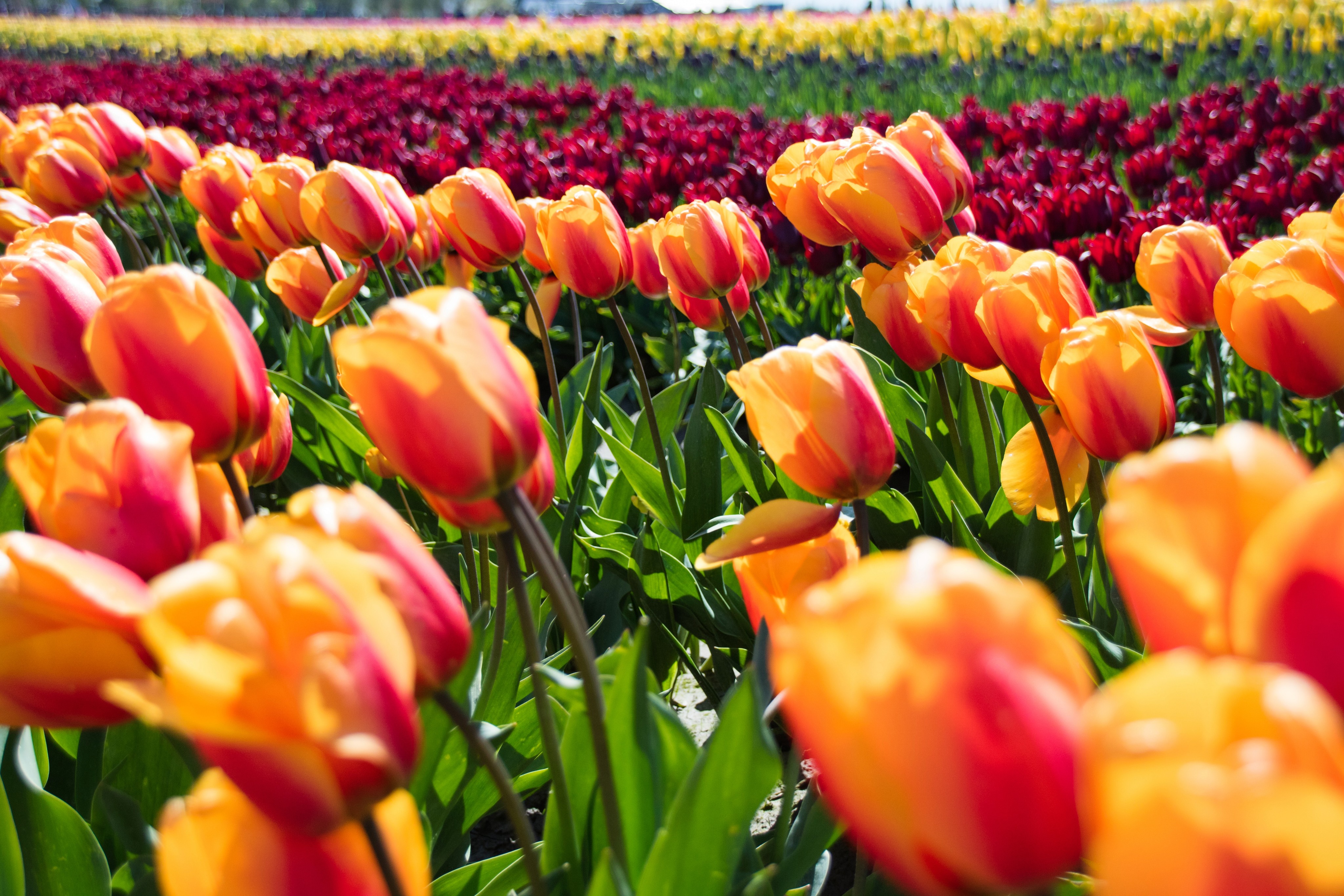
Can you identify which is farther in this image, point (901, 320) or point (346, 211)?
point (346, 211)

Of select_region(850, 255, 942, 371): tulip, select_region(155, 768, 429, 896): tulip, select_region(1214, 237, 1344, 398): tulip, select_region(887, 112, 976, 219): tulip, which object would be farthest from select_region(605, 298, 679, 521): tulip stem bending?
select_region(155, 768, 429, 896): tulip

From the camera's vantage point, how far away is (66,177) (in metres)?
2.38

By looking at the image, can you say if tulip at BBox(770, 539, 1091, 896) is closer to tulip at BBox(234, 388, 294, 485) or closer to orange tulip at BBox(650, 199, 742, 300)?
tulip at BBox(234, 388, 294, 485)

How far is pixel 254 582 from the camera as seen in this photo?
1.52ft

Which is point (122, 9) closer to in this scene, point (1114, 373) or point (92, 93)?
point (92, 93)

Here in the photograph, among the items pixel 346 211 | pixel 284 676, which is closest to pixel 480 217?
pixel 346 211

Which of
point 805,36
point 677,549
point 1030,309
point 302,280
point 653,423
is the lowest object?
point 677,549

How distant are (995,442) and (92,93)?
9588 millimetres

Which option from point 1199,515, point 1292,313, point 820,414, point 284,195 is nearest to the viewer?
point 1199,515

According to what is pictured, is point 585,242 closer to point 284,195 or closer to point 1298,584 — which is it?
point 284,195

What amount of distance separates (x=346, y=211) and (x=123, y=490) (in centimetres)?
117

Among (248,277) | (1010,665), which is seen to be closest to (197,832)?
(1010,665)

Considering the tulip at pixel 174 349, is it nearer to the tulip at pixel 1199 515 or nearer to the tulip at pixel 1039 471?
the tulip at pixel 1199 515

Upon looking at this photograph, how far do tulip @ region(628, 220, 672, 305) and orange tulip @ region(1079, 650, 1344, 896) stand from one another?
138 cm
